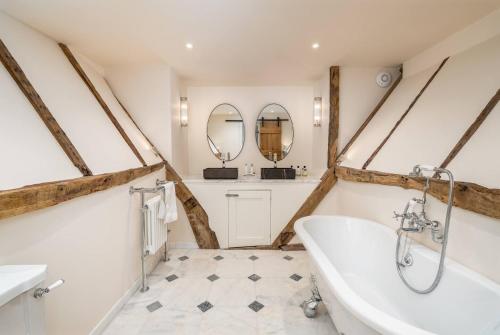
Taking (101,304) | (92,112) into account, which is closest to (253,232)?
(101,304)

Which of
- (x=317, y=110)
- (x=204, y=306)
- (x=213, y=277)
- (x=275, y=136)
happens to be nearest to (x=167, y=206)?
(x=213, y=277)

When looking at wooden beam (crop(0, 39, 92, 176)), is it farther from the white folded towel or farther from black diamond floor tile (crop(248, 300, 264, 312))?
black diamond floor tile (crop(248, 300, 264, 312))

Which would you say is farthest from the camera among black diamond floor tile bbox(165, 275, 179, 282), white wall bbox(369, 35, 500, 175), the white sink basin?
black diamond floor tile bbox(165, 275, 179, 282)

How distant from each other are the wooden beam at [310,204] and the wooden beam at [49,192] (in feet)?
7.16

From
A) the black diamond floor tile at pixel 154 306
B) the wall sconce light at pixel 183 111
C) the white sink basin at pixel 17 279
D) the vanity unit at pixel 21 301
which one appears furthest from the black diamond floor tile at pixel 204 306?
the wall sconce light at pixel 183 111

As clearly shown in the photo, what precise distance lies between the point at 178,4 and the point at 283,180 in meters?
2.27

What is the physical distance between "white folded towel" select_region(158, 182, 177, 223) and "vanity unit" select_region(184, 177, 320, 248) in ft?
1.87

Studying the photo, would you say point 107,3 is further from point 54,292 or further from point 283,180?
point 283,180

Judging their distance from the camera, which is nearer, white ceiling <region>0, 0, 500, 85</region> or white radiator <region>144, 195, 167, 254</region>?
white ceiling <region>0, 0, 500, 85</region>

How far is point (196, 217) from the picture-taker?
121 inches

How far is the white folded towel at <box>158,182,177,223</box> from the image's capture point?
2.43m

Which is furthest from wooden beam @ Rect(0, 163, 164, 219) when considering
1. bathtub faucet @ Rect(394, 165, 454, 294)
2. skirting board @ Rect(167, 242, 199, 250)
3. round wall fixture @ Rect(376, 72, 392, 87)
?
round wall fixture @ Rect(376, 72, 392, 87)

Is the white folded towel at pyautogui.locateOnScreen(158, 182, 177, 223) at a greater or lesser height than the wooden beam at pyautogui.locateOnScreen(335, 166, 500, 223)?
lesser

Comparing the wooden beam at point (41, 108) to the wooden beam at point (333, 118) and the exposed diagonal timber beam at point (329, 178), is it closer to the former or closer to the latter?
the exposed diagonal timber beam at point (329, 178)
